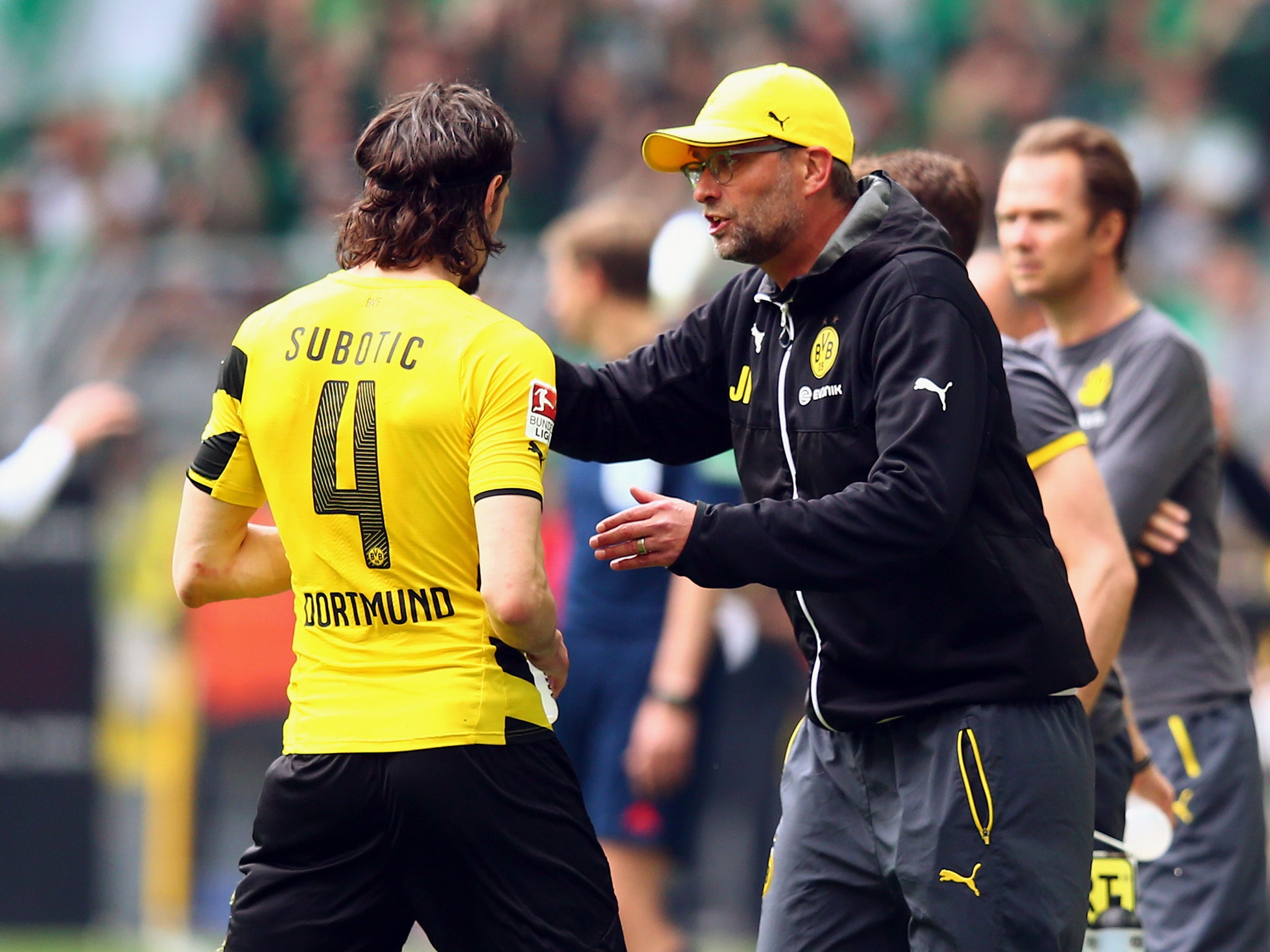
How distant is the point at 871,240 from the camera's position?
3570 millimetres

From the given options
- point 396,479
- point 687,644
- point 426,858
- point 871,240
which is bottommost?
point 426,858

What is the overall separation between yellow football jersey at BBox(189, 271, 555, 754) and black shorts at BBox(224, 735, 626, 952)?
0.19 ft

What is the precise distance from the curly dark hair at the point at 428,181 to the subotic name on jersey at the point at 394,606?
61cm

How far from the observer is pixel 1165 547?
457 cm

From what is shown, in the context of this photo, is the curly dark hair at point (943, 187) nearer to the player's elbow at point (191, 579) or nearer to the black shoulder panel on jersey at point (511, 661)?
the black shoulder panel on jersey at point (511, 661)

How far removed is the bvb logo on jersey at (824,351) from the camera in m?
3.51

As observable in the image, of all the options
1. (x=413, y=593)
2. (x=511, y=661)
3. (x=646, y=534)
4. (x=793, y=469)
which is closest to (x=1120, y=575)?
(x=793, y=469)

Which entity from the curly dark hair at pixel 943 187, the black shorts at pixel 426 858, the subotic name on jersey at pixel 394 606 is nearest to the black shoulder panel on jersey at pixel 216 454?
the subotic name on jersey at pixel 394 606

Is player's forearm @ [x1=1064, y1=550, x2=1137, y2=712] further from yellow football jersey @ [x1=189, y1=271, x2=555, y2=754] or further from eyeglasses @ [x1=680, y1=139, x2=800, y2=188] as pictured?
yellow football jersey @ [x1=189, y1=271, x2=555, y2=754]

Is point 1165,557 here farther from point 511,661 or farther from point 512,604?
point 512,604

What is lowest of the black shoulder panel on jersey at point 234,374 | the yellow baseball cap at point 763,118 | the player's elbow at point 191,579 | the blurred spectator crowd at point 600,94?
the player's elbow at point 191,579

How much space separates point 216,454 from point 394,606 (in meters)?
0.48

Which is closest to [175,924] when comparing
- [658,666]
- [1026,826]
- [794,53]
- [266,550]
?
[658,666]

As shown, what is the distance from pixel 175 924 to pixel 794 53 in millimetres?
7441
